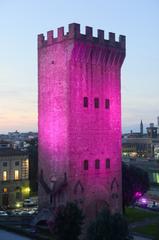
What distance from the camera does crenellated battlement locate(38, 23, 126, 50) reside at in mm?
36625

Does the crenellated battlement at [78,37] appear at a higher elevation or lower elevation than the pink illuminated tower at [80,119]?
higher

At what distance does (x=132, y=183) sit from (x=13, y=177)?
56.6ft

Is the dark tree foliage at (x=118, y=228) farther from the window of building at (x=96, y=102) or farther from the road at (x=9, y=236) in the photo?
the window of building at (x=96, y=102)

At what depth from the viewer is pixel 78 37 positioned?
36.7 metres

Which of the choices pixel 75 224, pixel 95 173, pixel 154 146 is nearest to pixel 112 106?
pixel 95 173

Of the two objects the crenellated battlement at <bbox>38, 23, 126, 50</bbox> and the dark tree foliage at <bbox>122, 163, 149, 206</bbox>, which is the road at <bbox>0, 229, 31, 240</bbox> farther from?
the dark tree foliage at <bbox>122, 163, 149, 206</bbox>

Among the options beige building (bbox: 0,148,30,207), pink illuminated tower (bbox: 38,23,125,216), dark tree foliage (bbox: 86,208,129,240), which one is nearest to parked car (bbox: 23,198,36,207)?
beige building (bbox: 0,148,30,207)

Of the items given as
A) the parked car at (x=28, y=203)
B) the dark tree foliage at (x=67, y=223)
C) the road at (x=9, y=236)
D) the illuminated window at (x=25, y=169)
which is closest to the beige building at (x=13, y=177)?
the illuminated window at (x=25, y=169)

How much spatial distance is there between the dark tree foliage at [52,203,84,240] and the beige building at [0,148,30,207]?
2917 centimetres

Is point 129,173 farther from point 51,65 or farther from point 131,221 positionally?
point 51,65

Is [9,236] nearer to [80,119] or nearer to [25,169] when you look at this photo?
[80,119]

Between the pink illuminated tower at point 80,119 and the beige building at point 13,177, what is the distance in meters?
Result: 21.9

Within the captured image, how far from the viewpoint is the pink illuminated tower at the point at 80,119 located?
120 feet

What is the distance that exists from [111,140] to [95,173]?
129 inches
